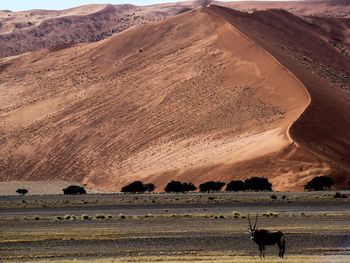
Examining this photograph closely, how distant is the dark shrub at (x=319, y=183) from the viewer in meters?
62.9

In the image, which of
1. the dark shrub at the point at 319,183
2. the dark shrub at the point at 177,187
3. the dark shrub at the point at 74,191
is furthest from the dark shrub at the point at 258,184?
the dark shrub at the point at 74,191

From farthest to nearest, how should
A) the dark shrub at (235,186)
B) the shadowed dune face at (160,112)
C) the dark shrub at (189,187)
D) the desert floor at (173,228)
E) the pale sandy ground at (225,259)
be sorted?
the shadowed dune face at (160,112)
the dark shrub at (189,187)
the dark shrub at (235,186)
the desert floor at (173,228)
the pale sandy ground at (225,259)

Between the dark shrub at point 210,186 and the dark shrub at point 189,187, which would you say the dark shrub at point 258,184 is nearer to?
the dark shrub at point 210,186

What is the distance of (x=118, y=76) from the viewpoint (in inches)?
4355

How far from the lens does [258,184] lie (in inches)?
2564

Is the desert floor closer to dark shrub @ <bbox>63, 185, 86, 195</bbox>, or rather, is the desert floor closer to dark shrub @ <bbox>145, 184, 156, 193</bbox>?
dark shrub @ <bbox>145, 184, 156, 193</bbox>

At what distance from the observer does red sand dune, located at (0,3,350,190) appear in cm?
7612

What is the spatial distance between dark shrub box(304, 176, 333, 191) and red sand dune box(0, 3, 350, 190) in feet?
4.02

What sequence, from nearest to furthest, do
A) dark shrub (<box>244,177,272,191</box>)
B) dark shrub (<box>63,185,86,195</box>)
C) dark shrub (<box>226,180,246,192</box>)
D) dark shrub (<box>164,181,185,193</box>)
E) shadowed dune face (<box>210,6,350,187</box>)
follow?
1. dark shrub (<box>244,177,272,191</box>)
2. dark shrub (<box>226,180,246,192</box>)
3. dark shrub (<box>164,181,185,193</box>)
4. dark shrub (<box>63,185,86,195</box>)
5. shadowed dune face (<box>210,6,350,187</box>)

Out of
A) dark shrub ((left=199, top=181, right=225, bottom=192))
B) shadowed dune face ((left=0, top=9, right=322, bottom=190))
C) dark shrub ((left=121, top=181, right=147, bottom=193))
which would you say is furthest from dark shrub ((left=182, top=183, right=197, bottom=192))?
dark shrub ((left=121, top=181, right=147, bottom=193))

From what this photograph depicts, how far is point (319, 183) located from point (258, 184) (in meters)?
4.75

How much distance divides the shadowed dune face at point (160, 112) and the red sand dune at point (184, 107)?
0.17m

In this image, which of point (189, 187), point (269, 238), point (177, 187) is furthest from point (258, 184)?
point (269, 238)

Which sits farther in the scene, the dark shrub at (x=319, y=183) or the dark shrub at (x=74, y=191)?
the dark shrub at (x=74, y=191)
